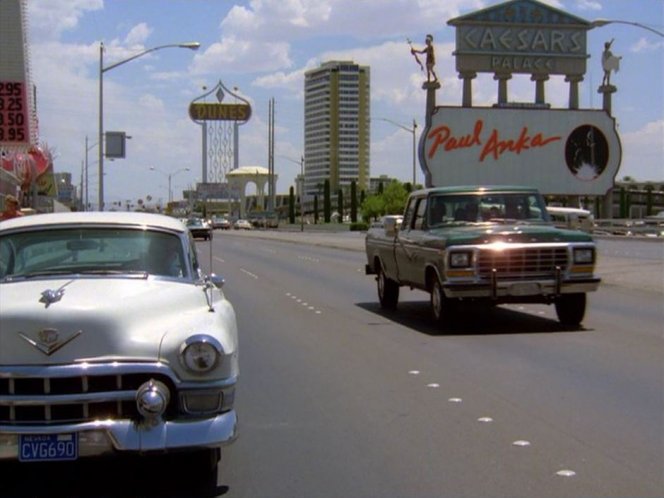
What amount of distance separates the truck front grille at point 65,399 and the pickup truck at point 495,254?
7.89 metres

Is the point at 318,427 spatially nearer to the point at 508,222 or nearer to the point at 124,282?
the point at 124,282

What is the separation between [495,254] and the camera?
1303 centimetres

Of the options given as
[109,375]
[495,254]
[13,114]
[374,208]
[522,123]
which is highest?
[522,123]

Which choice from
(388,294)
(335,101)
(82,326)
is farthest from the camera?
(335,101)

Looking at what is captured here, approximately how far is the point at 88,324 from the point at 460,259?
7.98 m

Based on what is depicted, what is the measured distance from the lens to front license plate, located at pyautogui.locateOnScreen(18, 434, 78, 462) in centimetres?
541

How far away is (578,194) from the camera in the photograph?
222ft

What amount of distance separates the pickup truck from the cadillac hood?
283 inches

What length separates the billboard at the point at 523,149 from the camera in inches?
2539

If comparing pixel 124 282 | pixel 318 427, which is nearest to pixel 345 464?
pixel 318 427

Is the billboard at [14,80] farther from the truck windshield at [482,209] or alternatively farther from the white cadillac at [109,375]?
the white cadillac at [109,375]

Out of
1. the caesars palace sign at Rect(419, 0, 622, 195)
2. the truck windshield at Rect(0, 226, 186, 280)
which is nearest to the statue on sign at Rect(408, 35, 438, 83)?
the caesars palace sign at Rect(419, 0, 622, 195)

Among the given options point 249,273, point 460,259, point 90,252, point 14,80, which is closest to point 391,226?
point 460,259

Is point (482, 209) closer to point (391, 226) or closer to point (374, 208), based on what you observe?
point (391, 226)
